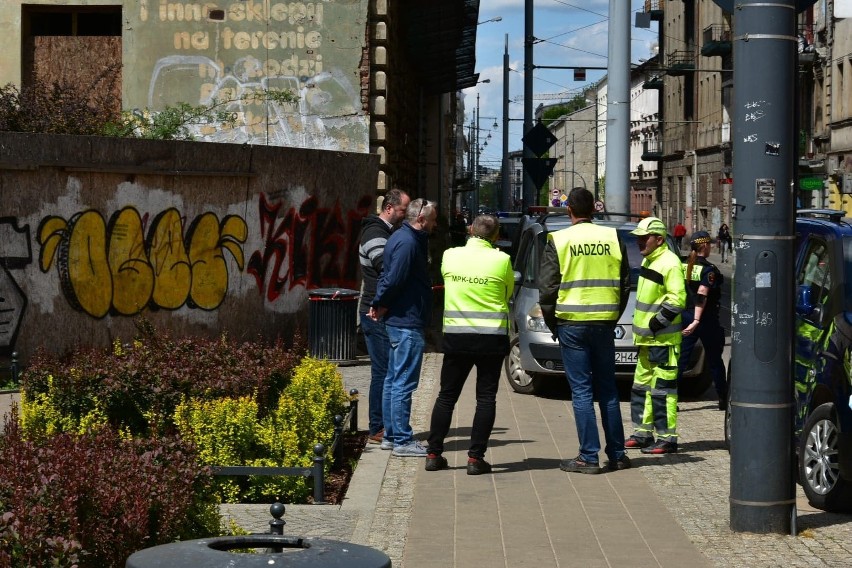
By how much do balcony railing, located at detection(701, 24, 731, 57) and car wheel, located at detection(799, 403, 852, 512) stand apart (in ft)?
192

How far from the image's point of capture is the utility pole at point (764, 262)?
7453 millimetres

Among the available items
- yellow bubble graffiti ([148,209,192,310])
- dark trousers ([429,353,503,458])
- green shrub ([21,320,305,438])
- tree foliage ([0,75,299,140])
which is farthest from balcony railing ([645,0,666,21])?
green shrub ([21,320,305,438])

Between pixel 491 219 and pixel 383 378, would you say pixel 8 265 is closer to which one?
pixel 383 378

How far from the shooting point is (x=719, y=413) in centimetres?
1290

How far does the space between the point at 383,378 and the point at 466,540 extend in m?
3.42

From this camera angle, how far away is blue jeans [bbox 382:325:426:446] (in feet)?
33.1

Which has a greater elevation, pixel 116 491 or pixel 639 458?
pixel 116 491

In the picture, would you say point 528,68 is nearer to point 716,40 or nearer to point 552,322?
point 552,322

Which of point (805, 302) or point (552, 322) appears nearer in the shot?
point (805, 302)

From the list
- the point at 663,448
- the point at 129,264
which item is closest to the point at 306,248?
the point at 129,264

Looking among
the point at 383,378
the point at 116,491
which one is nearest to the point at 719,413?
the point at 383,378

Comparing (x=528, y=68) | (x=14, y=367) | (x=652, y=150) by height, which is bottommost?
(x=14, y=367)

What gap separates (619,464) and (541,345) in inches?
159

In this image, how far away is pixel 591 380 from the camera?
963cm
